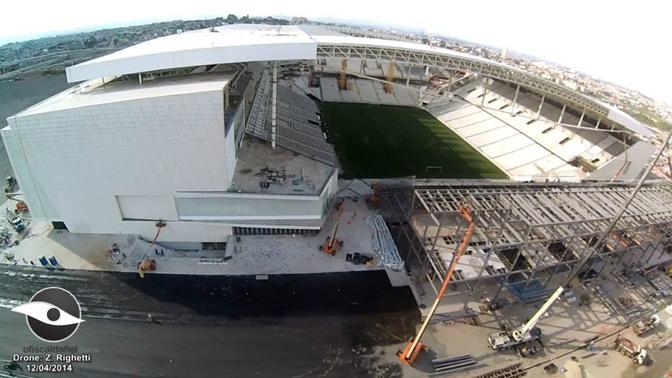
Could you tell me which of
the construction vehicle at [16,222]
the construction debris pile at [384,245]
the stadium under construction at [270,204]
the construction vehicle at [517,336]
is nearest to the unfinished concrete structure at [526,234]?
the stadium under construction at [270,204]

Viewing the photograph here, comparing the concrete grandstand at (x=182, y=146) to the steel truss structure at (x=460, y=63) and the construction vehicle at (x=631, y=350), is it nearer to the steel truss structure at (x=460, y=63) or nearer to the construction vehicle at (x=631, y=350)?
the steel truss structure at (x=460, y=63)

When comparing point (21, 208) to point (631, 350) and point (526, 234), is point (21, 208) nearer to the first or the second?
point (526, 234)

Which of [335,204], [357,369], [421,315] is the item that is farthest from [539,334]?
[335,204]

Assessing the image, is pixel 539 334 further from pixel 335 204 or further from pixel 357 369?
pixel 335 204

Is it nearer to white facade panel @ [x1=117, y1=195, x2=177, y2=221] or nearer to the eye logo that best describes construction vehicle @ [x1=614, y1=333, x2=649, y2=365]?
white facade panel @ [x1=117, y1=195, x2=177, y2=221]

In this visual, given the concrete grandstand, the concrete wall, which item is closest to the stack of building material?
the concrete grandstand

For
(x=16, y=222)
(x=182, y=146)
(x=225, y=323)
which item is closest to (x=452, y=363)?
(x=225, y=323)
